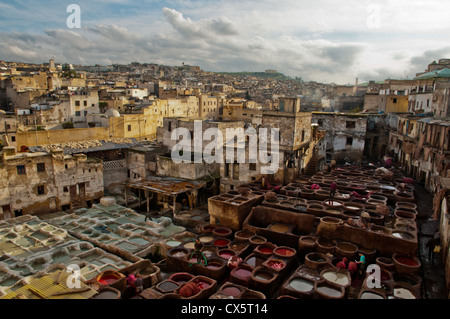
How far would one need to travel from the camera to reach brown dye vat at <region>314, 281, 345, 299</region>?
39.4 feet

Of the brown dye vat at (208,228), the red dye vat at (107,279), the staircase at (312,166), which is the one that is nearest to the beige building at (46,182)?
the brown dye vat at (208,228)

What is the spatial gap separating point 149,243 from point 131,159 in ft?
42.4

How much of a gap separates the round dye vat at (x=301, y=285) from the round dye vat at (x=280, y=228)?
447cm

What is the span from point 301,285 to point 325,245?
134 inches

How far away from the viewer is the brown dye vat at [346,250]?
14.8 metres

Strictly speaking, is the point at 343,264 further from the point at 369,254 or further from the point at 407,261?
the point at 407,261

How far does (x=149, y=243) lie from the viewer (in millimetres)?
19500

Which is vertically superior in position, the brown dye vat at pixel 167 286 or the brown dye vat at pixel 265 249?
the brown dye vat at pixel 265 249

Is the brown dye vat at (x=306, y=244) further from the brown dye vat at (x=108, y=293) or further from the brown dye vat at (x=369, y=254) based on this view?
the brown dye vat at (x=108, y=293)

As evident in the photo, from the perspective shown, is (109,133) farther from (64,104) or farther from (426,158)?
(426,158)

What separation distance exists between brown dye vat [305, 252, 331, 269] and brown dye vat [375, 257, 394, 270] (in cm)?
208

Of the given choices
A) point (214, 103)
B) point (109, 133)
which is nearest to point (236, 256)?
point (109, 133)

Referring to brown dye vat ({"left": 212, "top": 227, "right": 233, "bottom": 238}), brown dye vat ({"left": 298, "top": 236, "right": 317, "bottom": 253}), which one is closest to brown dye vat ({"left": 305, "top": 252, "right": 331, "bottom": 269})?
brown dye vat ({"left": 298, "top": 236, "right": 317, "bottom": 253})

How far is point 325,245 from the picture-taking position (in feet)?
52.1
